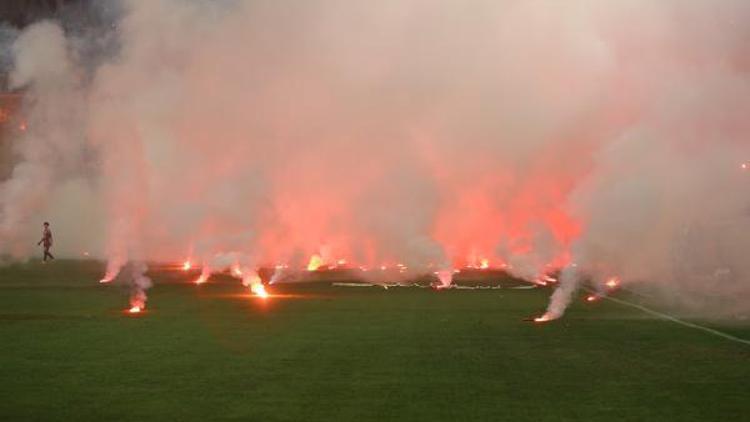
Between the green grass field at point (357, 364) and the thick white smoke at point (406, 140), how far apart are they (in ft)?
19.1

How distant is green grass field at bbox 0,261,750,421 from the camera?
432 inches

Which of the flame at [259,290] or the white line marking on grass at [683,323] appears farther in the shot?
the flame at [259,290]

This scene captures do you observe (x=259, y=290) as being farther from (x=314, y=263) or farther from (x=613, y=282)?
(x=314, y=263)

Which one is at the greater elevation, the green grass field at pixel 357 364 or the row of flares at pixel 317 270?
the row of flares at pixel 317 270

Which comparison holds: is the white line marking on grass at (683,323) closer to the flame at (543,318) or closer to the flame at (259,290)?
the flame at (543,318)

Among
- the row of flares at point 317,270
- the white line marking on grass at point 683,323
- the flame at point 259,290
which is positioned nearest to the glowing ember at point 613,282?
the row of flares at point 317,270

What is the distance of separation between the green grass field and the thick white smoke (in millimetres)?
5819

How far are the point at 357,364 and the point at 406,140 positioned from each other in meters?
26.9

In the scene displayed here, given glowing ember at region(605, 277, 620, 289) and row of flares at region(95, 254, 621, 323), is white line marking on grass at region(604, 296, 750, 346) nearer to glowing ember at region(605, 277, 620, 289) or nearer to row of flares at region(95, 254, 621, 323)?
row of flares at region(95, 254, 621, 323)

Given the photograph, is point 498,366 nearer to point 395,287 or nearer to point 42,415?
point 42,415

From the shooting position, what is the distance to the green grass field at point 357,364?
10969 mm

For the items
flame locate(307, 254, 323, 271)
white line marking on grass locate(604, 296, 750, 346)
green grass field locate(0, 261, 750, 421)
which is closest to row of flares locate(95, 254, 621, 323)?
flame locate(307, 254, 323, 271)

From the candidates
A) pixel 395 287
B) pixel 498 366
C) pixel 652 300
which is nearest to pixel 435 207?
pixel 395 287

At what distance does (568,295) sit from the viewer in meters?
25.3
